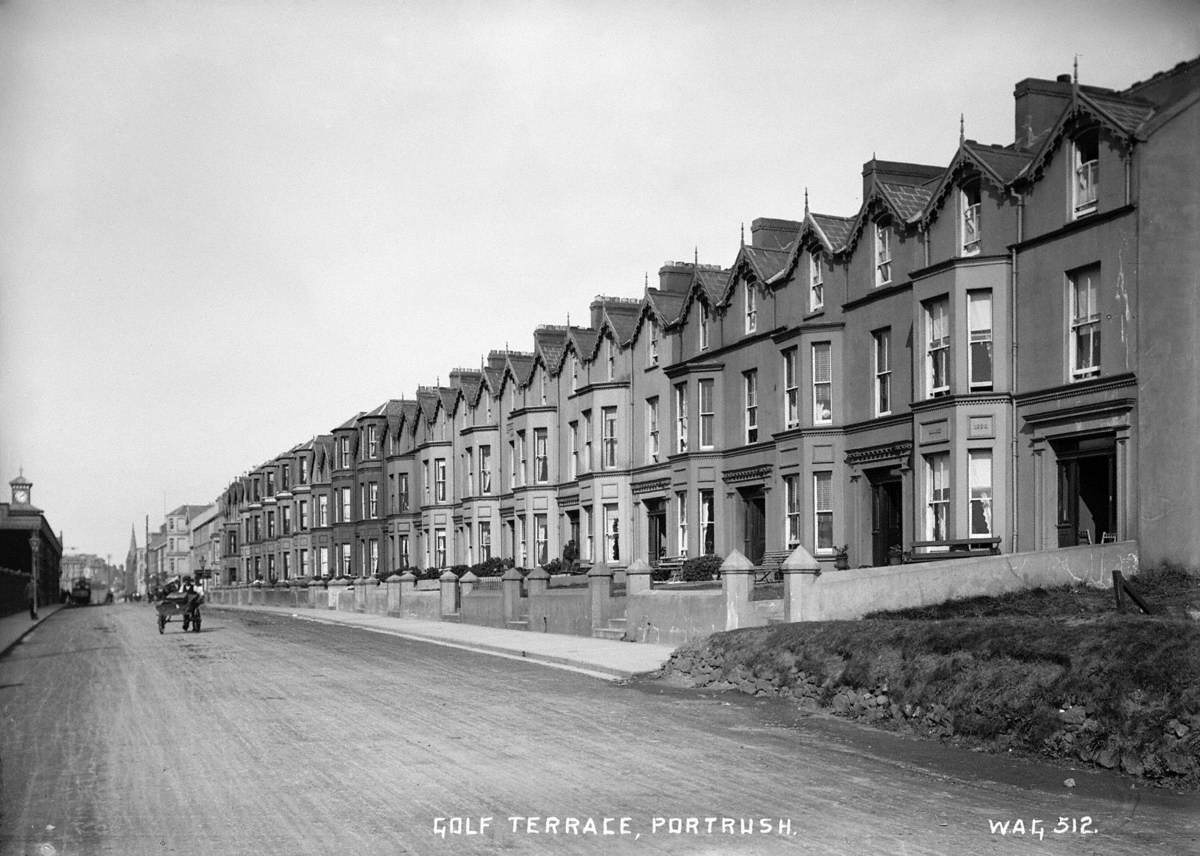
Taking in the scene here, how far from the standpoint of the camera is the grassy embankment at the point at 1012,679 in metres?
11.9

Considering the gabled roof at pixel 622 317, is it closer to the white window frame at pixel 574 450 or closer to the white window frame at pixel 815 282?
the white window frame at pixel 574 450

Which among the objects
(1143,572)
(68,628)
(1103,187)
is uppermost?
(1103,187)

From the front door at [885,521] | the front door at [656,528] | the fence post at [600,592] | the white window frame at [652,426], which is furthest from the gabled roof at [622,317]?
the front door at [885,521]

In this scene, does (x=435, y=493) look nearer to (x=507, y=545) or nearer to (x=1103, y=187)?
(x=507, y=545)

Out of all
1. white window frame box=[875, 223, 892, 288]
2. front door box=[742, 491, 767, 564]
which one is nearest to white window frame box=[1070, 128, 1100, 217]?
white window frame box=[875, 223, 892, 288]

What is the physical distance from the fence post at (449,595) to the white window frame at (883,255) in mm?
19328

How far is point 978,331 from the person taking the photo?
1067 inches

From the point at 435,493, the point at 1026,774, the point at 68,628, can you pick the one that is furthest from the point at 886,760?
the point at 435,493

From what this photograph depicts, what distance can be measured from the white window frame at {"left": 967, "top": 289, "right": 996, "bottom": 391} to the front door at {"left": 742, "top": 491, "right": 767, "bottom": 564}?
9.58 meters

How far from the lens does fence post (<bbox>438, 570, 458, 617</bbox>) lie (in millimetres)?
42875

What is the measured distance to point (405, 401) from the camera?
248ft

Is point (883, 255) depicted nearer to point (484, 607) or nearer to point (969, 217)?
point (969, 217)

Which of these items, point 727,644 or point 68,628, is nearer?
point 727,644

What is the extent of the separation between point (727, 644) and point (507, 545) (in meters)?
36.9
